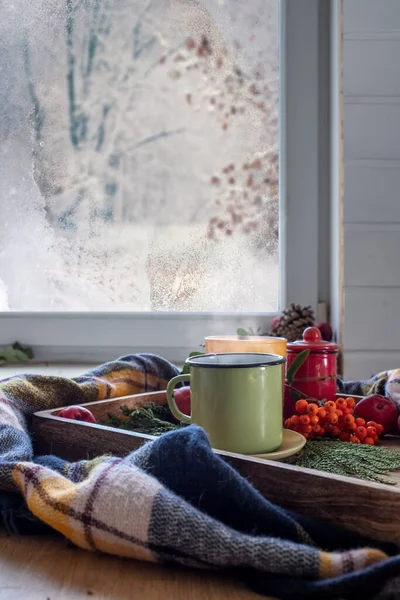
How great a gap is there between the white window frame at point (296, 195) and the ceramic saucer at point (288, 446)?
91 centimetres

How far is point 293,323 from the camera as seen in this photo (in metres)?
1.50

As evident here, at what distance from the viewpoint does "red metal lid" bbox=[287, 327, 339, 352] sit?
79 cm

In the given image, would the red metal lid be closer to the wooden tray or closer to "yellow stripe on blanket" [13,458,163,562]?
the wooden tray

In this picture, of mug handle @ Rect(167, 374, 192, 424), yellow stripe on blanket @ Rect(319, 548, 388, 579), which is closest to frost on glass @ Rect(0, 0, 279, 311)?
mug handle @ Rect(167, 374, 192, 424)

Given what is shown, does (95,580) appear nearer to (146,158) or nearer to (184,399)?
(184,399)

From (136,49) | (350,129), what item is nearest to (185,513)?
(350,129)

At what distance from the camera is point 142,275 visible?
1.63 metres

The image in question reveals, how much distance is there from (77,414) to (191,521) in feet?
1.06

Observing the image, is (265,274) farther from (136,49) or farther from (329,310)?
(136,49)

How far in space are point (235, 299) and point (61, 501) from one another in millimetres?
1154

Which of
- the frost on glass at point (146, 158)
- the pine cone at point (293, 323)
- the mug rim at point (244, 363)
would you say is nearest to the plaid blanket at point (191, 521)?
the mug rim at point (244, 363)

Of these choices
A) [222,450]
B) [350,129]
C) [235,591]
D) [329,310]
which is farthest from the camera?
[329,310]

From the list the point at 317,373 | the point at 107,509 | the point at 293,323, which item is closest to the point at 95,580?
the point at 107,509

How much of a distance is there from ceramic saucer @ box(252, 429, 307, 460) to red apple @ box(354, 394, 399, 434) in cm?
12
